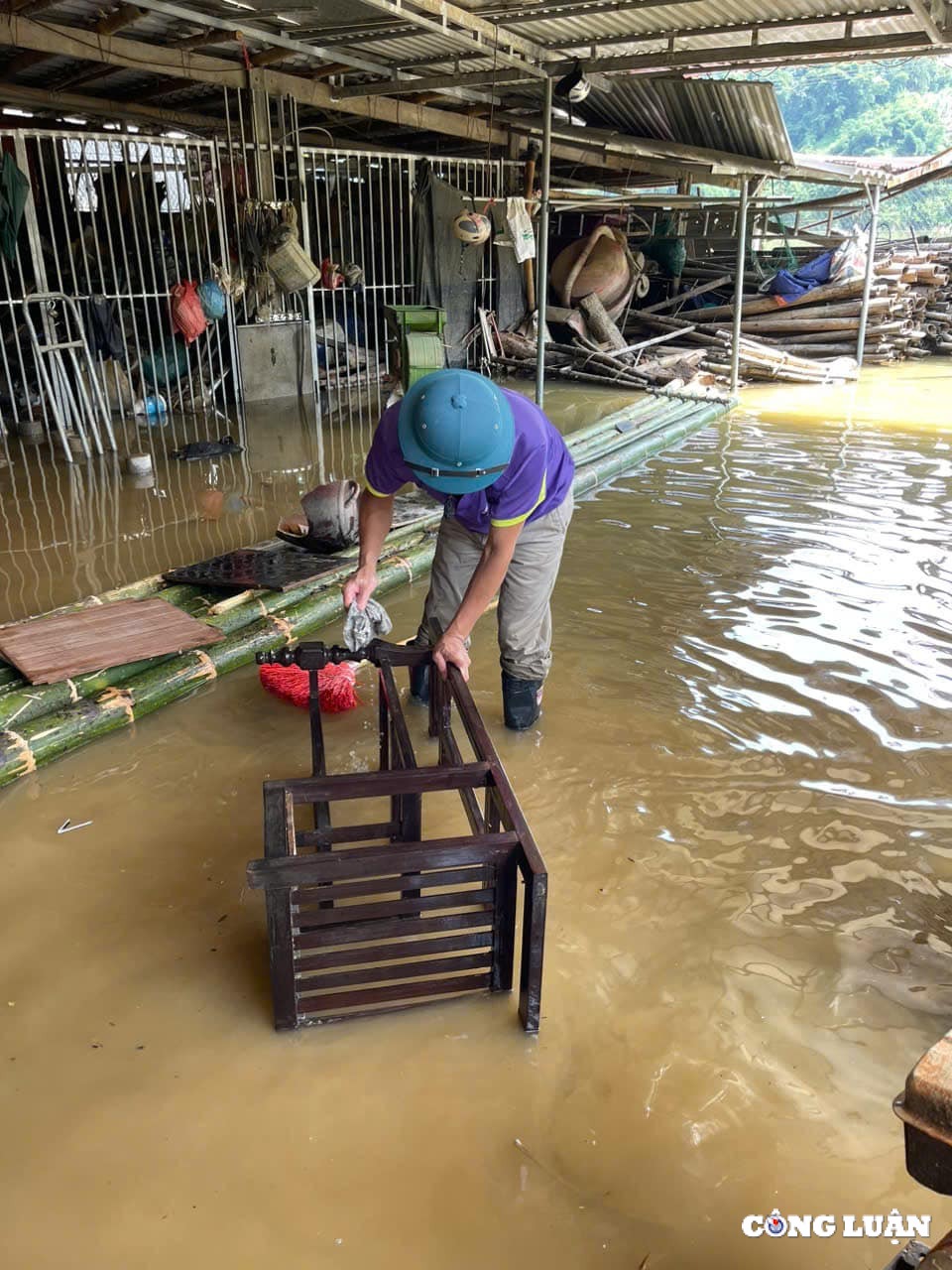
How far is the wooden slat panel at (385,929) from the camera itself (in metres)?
2.25

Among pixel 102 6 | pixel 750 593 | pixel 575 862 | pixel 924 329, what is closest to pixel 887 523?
pixel 750 593

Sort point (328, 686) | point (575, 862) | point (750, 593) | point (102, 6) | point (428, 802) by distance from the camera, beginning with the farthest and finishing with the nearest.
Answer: point (102, 6)
point (750, 593)
point (328, 686)
point (428, 802)
point (575, 862)

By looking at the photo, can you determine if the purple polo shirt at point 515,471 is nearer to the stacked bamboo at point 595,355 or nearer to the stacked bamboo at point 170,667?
the stacked bamboo at point 170,667

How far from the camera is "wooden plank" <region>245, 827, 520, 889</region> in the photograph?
7.06 ft

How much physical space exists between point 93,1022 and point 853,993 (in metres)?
1.96

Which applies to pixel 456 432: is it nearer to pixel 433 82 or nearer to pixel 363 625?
pixel 363 625

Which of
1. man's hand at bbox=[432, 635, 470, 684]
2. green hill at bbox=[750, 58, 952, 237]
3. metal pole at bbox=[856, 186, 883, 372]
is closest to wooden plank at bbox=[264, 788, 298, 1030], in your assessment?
man's hand at bbox=[432, 635, 470, 684]

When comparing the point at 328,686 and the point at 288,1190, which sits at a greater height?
the point at 328,686

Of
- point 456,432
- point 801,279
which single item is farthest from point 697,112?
point 456,432

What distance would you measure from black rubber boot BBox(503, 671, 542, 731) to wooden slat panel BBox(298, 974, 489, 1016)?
1448mm

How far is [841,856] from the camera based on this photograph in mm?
3037

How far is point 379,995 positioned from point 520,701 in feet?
5.18

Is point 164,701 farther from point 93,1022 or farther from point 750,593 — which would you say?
point 750,593

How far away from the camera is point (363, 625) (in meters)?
3.55
